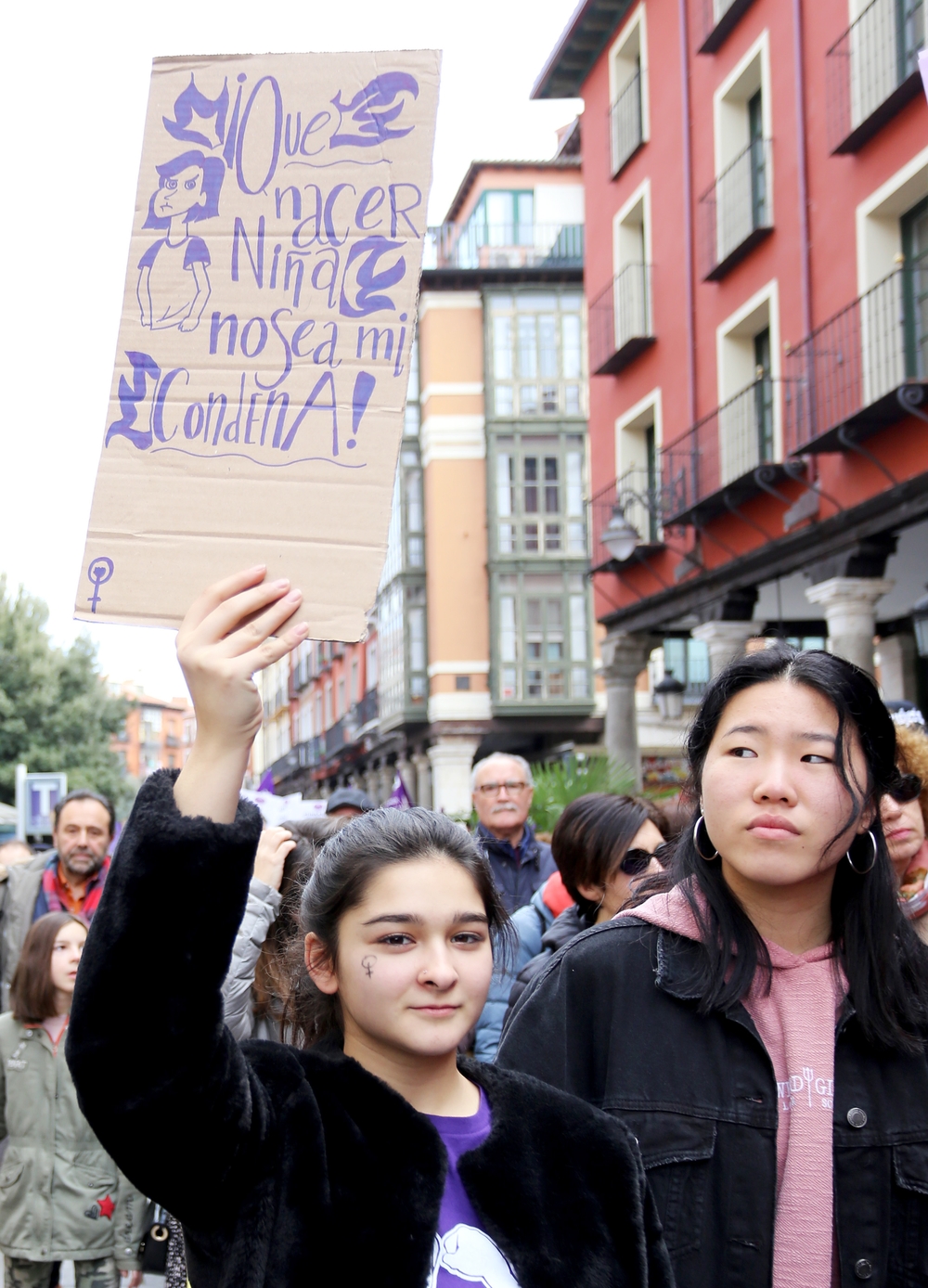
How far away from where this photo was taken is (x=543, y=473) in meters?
31.6

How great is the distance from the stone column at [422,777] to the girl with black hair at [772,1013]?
Answer: 1168 inches

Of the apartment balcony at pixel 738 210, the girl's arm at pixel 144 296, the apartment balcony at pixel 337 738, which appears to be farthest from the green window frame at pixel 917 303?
the apartment balcony at pixel 337 738

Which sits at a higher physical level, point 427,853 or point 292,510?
point 292,510

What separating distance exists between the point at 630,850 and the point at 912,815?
773 millimetres

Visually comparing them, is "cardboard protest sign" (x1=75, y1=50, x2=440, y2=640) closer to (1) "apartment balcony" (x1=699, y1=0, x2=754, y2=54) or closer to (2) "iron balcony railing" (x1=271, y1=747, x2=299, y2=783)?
(1) "apartment balcony" (x1=699, y1=0, x2=754, y2=54)

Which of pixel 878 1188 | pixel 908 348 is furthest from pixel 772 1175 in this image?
pixel 908 348

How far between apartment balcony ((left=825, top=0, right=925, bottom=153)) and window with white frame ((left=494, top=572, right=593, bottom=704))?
18323 mm

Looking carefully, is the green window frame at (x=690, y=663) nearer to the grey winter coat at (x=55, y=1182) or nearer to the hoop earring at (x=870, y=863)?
the grey winter coat at (x=55, y=1182)

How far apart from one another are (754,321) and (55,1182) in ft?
39.8

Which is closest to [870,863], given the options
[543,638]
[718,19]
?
[718,19]

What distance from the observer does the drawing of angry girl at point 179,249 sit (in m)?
2.13

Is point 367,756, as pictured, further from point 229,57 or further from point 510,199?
point 229,57

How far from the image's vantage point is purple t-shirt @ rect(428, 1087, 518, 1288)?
1.83 metres

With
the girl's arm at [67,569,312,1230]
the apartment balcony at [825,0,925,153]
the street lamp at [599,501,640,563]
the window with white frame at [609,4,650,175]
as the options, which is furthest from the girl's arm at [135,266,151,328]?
the window with white frame at [609,4,650,175]
